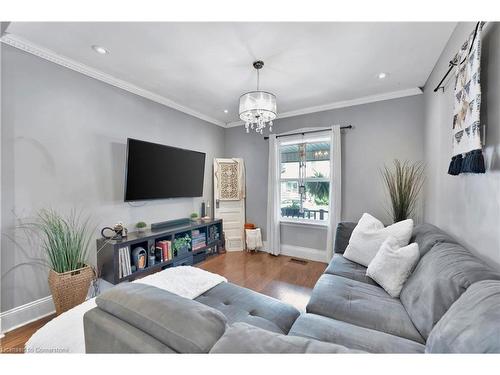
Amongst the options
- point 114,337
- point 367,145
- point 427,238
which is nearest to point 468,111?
point 427,238

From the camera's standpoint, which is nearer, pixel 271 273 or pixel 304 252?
pixel 271 273

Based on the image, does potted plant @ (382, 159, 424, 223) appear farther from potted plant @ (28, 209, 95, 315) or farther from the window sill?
potted plant @ (28, 209, 95, 315)

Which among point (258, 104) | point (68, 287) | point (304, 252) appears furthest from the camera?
point (304, 252)

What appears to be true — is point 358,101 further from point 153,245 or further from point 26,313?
point 26,313

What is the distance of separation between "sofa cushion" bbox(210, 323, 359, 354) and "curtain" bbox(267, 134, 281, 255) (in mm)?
3125

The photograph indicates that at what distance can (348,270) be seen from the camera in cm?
186

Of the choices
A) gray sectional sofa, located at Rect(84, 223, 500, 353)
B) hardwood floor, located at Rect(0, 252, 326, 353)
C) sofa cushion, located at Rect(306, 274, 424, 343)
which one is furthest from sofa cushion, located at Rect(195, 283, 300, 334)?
Result: hardwood floor, located at Rect(0, 252, 326, 353)

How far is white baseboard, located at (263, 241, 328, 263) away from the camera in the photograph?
3.38 m

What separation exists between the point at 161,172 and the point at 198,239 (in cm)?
121

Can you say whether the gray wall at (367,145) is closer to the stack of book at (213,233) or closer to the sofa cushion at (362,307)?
the stack of book at (213,233)

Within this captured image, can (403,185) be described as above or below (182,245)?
above

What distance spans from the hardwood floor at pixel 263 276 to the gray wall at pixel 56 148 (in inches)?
13.0

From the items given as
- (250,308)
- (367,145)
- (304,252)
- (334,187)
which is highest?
(367,145)
